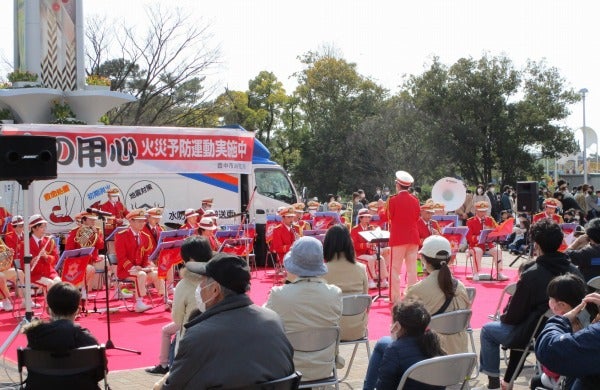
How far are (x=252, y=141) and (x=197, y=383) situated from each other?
15609mm

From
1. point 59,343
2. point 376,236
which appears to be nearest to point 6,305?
point 376,236

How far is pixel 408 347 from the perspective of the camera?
15.4 feet

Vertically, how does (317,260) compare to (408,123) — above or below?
below

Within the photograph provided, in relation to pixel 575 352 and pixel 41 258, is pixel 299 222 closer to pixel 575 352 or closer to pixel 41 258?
pixel 41 258

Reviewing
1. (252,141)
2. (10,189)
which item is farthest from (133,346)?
(252,141)

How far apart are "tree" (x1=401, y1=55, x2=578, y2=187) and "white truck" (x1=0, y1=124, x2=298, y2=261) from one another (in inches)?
734

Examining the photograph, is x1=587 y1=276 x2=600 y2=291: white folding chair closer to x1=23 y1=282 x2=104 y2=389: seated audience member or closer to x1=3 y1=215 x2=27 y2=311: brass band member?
x1=23 y1=282 x2=104 y2=389: seated audience member

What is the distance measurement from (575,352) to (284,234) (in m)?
11.5

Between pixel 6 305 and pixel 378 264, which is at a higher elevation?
pixel 378 264

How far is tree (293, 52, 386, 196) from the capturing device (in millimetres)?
44594

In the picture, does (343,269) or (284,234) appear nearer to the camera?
(343,269)

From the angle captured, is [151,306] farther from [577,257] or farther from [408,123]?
[408,123]

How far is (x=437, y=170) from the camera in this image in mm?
37969

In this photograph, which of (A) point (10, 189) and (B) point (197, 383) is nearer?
(B) point (197, 383)
